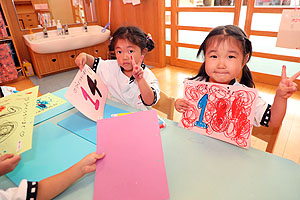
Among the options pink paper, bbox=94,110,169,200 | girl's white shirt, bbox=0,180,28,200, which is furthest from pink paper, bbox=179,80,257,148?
girl's white shirt, bbox=0,180,28,200

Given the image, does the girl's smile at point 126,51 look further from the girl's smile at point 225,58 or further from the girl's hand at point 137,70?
the girl's smile at point 225,58

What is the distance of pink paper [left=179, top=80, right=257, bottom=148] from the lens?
0.71m

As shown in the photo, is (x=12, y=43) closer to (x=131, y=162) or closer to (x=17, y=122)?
(x=17, y=122)

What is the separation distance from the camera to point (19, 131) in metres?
0.72

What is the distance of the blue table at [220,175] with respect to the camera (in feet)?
1.83

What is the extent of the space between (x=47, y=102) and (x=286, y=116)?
2.19m

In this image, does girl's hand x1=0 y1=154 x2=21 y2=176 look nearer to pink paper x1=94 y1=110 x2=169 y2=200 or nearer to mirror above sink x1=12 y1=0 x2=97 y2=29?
pink paper x1=94 y1=110 x2=169 y2=200

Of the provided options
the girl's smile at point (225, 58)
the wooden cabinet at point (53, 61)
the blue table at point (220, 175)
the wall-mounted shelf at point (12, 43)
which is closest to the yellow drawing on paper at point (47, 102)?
the blue table at point (220, 175)

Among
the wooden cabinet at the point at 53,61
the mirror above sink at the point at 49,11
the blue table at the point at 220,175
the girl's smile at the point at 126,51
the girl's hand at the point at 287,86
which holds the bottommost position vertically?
the wooden cabinet at the point at 53,61

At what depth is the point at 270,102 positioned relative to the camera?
2.28 meters

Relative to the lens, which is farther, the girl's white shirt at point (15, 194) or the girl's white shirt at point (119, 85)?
the girl's white shirt at point (119, 85)

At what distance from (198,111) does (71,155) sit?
20.1 inches

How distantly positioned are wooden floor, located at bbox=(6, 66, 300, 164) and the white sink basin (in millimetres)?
631

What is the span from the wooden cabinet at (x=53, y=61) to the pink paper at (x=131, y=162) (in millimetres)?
3169
